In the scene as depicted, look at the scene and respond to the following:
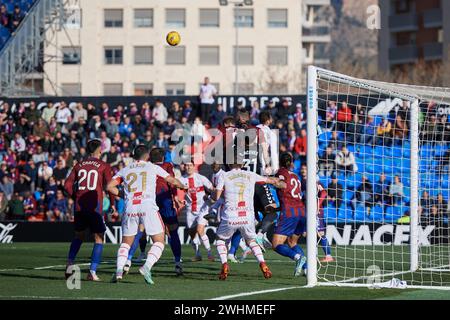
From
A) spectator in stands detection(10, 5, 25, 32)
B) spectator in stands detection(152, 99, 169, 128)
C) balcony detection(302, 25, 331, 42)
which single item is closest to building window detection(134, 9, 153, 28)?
balcony detection(302, 25, 331, 42)

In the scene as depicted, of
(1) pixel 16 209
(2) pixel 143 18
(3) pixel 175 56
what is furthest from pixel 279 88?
(1) pixel 16 209

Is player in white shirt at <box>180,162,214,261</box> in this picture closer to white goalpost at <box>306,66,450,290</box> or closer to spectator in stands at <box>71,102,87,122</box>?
white goalpost at <box>306,66,450,290</box>

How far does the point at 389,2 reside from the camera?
308 feet

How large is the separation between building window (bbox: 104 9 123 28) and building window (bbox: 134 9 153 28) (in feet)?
4.13

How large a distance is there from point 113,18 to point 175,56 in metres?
6.08

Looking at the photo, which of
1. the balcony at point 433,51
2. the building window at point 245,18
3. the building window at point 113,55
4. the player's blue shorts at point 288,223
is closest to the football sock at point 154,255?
the player's blue shorts at point 288,223

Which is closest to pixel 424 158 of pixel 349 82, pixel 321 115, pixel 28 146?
pixel 321 115

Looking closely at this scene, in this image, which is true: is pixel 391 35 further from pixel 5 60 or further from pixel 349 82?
pixel 349 82

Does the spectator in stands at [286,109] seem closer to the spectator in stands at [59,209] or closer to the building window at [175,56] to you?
the spectator in stands at [59,209]

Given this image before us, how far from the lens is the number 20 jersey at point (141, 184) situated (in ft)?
54.1

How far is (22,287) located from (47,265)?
493 centimetres

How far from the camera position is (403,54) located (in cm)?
9125

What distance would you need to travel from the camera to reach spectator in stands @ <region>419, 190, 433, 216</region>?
1058 inches

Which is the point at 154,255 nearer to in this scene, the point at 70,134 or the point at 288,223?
the point at 288,223
